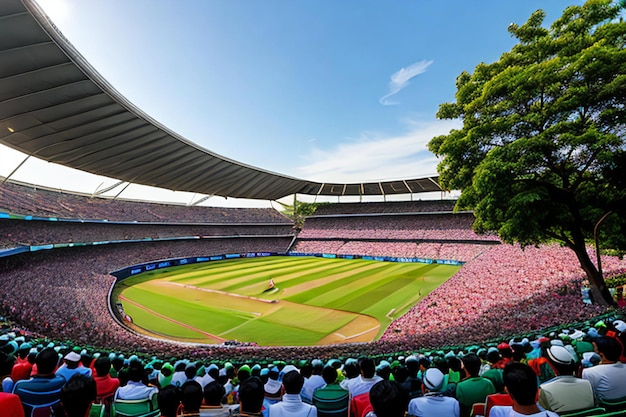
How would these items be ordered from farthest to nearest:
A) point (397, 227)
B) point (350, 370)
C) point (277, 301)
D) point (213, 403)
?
point (397, 227) → point (277, 301) → point (350, 370) → point (213, 403)

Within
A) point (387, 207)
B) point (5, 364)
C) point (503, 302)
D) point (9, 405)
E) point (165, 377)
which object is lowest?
point (503, 302)

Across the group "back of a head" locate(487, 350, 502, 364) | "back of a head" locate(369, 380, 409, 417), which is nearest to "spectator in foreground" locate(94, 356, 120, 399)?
"back of a head" locate(369, 380, 409, 417)

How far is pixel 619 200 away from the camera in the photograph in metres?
9.63

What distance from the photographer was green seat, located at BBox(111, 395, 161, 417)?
3.69 meters

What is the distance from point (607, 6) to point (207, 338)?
2159cm

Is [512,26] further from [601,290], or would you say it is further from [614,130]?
[601,290]

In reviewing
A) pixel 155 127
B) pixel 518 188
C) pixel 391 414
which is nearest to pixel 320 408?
pixel 391 414

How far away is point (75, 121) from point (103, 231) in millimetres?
22628

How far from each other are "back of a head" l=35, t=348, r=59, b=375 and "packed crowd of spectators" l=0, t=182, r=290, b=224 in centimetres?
2716

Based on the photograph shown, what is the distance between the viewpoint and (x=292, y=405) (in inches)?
123

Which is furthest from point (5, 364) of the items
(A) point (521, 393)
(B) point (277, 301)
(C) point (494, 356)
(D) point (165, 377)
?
(B) point (277, 301)

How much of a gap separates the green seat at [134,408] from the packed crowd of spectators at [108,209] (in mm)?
28069

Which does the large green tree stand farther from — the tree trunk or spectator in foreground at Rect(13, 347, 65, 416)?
spectator in foreground at Rect(13, 347, 65, 416)

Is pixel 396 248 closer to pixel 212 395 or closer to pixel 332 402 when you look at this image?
pixel 332 402
